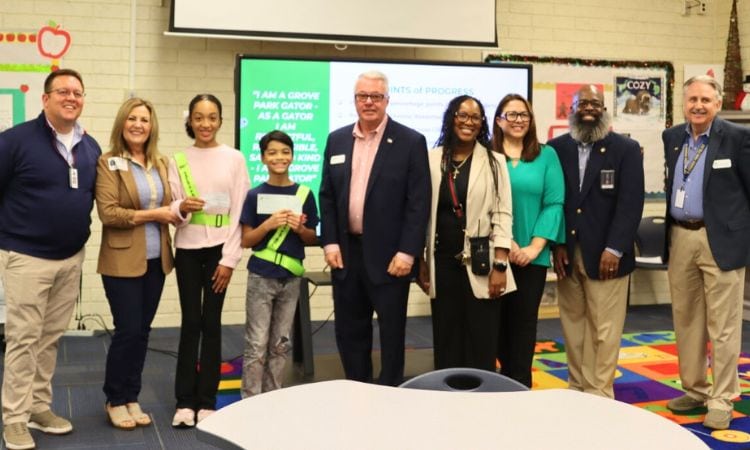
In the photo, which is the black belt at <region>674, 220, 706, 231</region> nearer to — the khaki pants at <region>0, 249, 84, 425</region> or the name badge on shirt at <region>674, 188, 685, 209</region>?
the name badge on shirt at <region>674, 188, 685, 209</region>

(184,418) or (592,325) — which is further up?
(592,325)

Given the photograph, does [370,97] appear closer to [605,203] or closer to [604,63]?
[605,203]

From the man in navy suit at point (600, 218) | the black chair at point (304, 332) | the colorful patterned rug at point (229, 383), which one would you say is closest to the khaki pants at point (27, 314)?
the colorful patterned rug at point (229, 383)

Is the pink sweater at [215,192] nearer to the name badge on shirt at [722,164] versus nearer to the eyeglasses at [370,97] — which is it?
the eyeglasses at [370,97]

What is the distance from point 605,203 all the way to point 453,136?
2.66ft

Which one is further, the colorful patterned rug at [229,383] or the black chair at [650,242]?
the black chair at [650,242]

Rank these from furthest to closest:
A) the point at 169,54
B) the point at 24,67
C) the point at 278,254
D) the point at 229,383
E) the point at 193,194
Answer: the point at 169,54
the point at 24,67
the point at 229,383
the point at 278,254
the point at 193,194

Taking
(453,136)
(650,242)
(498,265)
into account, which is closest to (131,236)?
(453,136)

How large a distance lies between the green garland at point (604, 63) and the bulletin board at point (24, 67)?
3336 mm

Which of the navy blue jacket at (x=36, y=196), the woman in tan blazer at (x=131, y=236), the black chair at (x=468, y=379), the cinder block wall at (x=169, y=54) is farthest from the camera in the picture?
the cinder block wall at (x=169, y=54)

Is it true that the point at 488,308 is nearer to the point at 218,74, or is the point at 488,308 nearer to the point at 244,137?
the point at 244,137

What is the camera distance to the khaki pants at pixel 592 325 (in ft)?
12.5

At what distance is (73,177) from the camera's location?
3426 millimetres

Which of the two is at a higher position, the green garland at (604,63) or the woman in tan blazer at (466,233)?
the green garland at (604,63)
